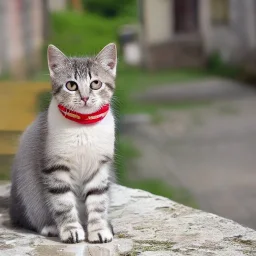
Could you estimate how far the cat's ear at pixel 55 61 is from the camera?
2541mm

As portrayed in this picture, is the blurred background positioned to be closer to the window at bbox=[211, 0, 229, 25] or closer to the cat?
the window at bbox=[211, 0, 229, 25]

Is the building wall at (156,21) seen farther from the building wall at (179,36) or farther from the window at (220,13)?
the window at (220,13)

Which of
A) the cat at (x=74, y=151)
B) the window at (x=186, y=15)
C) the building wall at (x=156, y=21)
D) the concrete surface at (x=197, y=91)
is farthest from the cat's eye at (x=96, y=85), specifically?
the window at (x=186, y=15)

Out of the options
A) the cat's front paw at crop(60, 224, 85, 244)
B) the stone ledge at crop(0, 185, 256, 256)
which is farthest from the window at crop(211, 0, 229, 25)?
the cat's front paw at crop(60, 224, 85, 244)

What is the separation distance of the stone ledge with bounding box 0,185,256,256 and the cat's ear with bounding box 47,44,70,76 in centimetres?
62

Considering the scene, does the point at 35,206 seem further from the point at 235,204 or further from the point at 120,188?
the point at 235,204

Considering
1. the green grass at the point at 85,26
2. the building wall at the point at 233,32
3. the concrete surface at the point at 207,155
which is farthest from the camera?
the building wall at the point at 233,32

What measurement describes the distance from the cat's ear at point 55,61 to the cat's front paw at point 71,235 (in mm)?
551

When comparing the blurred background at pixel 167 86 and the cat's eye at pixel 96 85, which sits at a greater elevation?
the cat's eye at pixel 96 85

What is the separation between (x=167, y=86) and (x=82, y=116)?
10525 millimetres

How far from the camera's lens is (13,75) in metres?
6.50

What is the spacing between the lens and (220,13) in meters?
15.7

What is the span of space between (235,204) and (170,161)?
1479 mm

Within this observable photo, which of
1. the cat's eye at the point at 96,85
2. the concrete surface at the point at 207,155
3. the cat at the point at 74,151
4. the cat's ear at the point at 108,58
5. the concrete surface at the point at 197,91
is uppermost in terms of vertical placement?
the cat's ear at the point at 108,58
